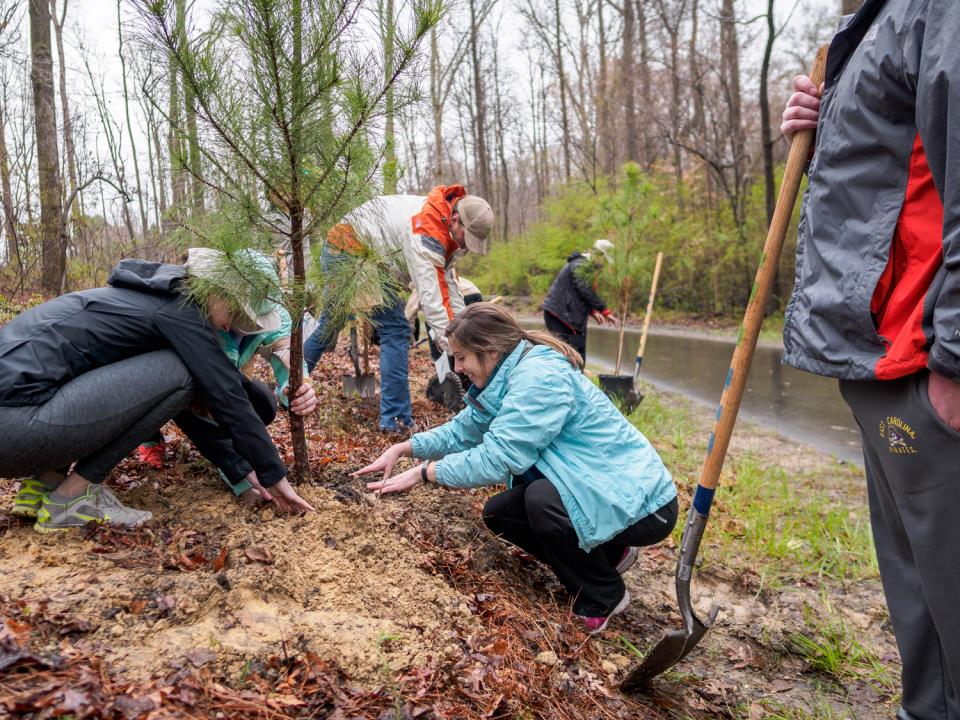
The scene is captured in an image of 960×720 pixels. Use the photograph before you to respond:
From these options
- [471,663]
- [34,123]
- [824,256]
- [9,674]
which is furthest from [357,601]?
[34,123]

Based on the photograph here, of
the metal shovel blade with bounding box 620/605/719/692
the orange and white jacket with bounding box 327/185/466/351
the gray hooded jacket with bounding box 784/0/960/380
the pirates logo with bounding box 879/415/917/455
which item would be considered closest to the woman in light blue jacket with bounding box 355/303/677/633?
the metal shovel blade with bounding box 620/605/719/692

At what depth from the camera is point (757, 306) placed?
2.15 meters

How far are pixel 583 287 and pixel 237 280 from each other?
5647mm

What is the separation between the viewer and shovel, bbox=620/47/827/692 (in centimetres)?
203

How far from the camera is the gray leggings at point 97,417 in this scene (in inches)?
89.9

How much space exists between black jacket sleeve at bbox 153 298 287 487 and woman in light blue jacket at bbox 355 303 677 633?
0.48 meters

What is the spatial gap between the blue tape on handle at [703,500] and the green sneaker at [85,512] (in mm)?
2137

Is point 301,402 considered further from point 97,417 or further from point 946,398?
point 946,398

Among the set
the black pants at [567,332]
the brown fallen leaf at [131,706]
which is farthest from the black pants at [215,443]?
the black pants at [567,332]

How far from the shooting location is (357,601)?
2.28m

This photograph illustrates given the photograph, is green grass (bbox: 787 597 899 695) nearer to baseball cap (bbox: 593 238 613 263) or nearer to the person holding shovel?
the person holding shovel

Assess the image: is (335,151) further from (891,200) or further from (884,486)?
(884,486)

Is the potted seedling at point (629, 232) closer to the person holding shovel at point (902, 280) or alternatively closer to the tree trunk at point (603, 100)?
the person holding shovel at point (902, 280)

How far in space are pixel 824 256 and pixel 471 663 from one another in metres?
1.54
